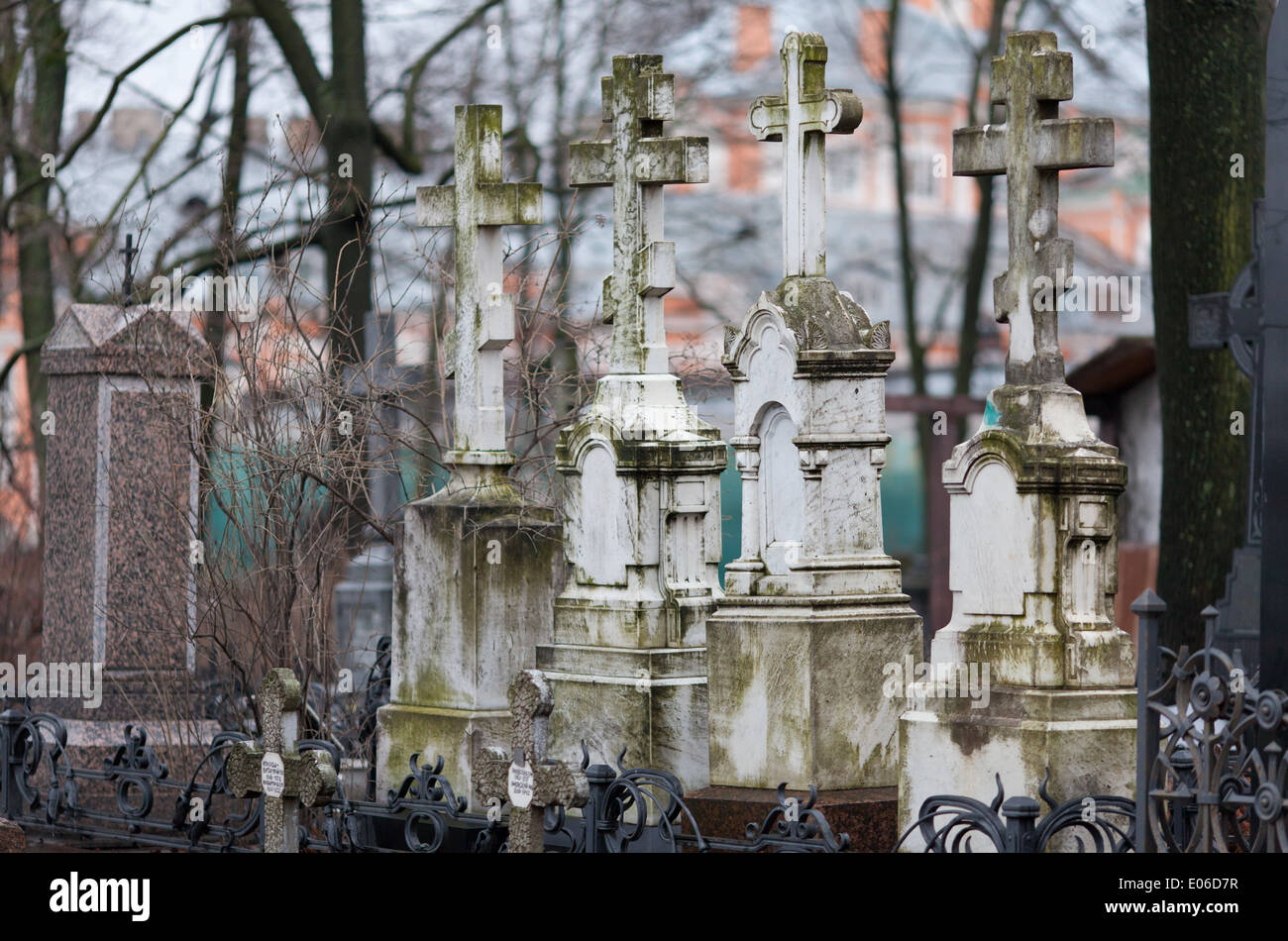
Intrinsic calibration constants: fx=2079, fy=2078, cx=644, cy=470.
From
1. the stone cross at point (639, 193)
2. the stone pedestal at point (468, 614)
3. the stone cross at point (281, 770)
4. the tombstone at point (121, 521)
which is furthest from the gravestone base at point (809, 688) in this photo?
the tombstone at point (121, 521)

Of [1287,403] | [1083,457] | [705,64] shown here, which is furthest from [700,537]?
[705,64]

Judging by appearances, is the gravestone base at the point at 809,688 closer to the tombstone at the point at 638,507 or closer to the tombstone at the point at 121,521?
the tombstone at the point at 638,507

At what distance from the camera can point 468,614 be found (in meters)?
9.96

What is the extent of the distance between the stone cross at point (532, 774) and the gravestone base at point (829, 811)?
3.30 ft

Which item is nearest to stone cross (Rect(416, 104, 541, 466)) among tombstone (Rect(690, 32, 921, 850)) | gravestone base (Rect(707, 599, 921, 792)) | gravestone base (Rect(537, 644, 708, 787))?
gravestone base (Rect(537, 644, 708, 787))

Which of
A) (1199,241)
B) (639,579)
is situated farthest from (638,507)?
(1199,241)

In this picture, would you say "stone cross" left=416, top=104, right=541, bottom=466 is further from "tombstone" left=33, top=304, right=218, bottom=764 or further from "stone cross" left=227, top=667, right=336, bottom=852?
"stone cross" left=227, top=667, right=336, bottom=852

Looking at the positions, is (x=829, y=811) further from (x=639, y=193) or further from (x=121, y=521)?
(x=121, y=521)

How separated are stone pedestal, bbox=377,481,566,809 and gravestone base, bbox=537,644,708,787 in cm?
45

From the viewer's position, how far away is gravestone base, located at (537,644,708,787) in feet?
30.6

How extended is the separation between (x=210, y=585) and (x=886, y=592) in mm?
3543

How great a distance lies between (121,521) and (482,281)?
2550mm

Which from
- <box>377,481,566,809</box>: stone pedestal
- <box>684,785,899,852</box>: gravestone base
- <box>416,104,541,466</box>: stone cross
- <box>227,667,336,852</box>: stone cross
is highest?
<box>416,104,541,466</box>: stone cross
